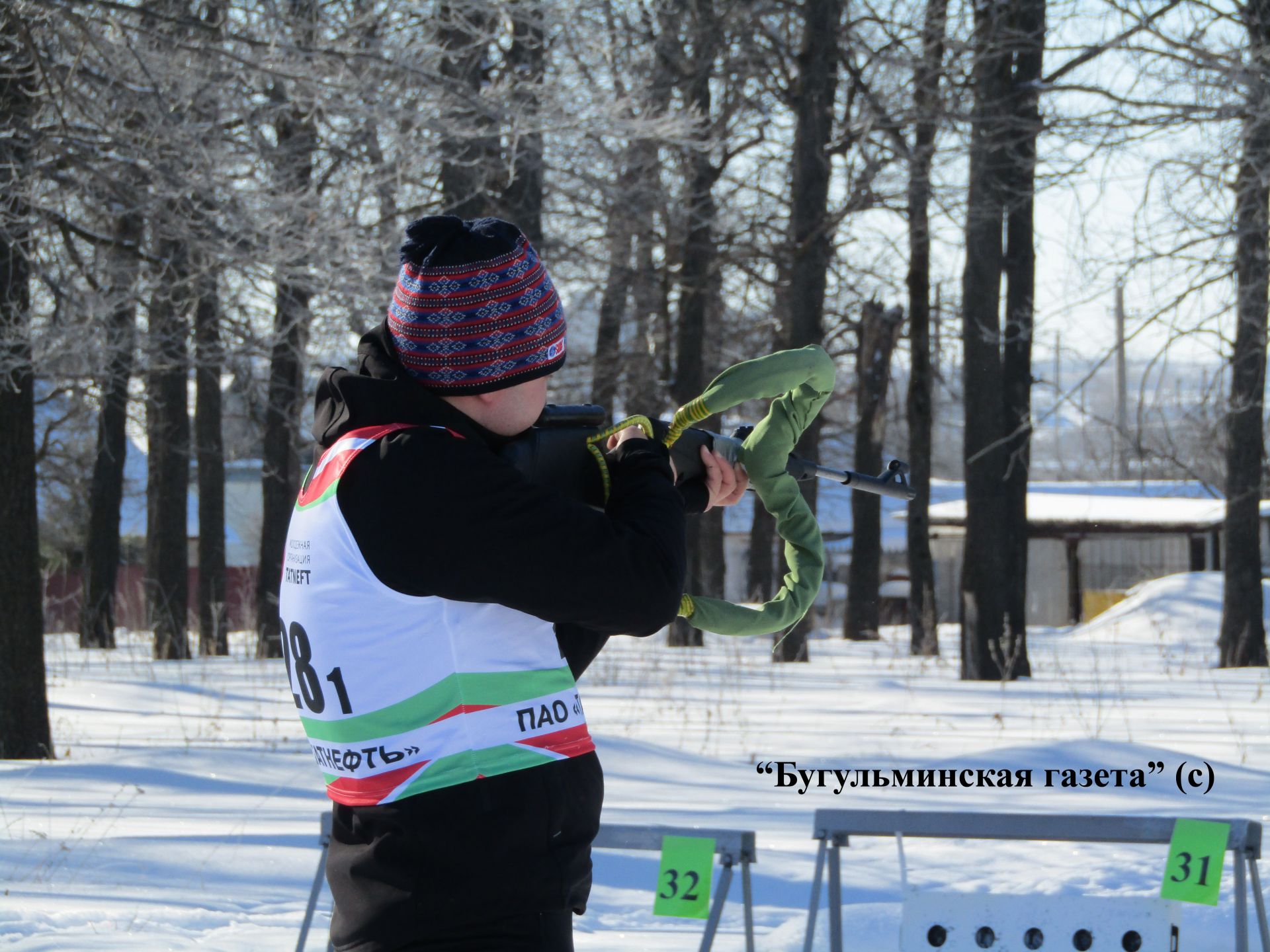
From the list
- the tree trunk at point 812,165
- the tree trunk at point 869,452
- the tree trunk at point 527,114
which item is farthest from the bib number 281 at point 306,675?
the tree trunk at point 869,452

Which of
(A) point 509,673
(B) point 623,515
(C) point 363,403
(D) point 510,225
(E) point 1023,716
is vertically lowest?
(E) point 1023,716

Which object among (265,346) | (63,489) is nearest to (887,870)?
(265,346)

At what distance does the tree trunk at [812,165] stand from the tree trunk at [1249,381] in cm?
405

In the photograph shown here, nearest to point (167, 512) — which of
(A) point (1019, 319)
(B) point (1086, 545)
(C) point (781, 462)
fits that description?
(A) point (1019, 319)

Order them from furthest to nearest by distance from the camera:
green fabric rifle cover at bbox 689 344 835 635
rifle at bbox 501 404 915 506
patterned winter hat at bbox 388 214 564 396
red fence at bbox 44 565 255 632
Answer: red fence at bbox 44 565 255 632
green fabric rifle cover at bbox 689 344 835 635
rifle at bbox 501 404 915 506
patterned winter hat at bbox 388 214 564 396

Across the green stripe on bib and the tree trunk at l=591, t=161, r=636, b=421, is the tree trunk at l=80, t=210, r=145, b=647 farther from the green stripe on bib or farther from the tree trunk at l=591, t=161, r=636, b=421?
the green stripe on bib

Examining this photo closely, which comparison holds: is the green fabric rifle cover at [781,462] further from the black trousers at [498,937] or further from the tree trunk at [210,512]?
the tree trunk at [210,512]

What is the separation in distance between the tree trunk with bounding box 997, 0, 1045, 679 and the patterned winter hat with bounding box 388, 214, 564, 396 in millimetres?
10805

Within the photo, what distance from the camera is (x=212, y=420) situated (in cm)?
1894

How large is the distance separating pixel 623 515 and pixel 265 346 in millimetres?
9327

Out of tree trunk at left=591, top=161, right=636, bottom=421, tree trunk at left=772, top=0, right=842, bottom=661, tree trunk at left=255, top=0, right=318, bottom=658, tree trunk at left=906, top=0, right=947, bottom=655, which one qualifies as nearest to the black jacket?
tree trunk at left=255, top=0, right=318, bottom=658

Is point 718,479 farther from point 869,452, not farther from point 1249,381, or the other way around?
point 869,452

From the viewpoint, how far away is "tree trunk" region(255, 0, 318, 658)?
8406 mm

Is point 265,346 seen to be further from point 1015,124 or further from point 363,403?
point 363,403
